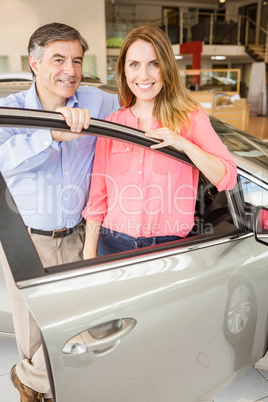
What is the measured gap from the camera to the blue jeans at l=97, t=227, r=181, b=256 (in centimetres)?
126

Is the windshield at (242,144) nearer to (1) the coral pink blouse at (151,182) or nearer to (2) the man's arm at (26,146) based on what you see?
(1) the coral pink blouse at (151,182)

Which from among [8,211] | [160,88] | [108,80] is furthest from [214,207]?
[108,80]

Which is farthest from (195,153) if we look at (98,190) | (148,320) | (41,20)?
(41,20)

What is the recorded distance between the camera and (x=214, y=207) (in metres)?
1.56

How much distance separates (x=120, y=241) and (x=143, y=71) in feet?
1.92

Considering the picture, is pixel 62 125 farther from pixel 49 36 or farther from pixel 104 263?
pixel 49 36

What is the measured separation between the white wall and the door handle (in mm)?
9592

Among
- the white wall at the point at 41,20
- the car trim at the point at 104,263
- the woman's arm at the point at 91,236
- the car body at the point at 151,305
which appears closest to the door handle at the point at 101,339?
the car body at the point at 151,305

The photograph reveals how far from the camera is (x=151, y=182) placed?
3.98ft

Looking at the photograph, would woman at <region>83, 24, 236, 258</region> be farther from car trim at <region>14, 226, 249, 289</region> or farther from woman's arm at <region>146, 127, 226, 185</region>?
car trim at <region>14, 226, 249, 289</region>

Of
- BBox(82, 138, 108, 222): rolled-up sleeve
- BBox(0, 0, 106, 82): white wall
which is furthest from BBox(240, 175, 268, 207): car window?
BBox(0, 0, 106, 82): white wall

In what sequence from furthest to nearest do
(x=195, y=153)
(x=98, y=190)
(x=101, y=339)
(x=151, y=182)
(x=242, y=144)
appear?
(x=242, y=144) → (x=98, y=190) → (x=151, y=182) → (x=195, y=153) → (x=101, y=339)

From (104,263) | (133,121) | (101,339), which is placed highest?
(133,121)

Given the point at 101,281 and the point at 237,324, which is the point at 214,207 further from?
the point at 101,281
